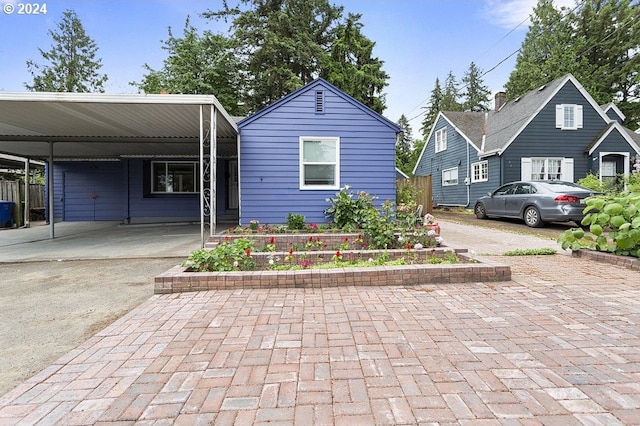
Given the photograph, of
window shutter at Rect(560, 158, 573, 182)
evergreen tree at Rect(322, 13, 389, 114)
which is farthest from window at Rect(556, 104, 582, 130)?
evergreen tree at Rect(322, 13, 389, 114)

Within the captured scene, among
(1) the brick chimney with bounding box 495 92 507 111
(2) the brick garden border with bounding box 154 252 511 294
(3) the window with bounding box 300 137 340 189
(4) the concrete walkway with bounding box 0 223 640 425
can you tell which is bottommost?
(4) the concrete walkway with bounding box 0 223 640 425

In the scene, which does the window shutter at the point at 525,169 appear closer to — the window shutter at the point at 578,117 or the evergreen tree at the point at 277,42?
the window shutter at the point at 578,117

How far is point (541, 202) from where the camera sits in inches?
348

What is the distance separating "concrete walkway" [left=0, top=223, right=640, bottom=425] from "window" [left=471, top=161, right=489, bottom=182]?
509 inches

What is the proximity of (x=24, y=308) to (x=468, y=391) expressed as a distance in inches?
161

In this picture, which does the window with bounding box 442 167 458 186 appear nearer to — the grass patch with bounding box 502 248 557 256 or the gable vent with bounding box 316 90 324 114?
the gable vent with bounding box 316 90 324 114

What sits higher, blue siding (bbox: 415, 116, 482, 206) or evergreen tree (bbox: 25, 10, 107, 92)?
evergreen tree (bbox: 25, 10, 107, 92)

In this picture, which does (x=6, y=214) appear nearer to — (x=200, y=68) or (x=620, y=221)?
(x=200, y=68)

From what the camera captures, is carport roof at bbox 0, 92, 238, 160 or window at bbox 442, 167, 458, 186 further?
window at bbox 442, 167, 458, 186

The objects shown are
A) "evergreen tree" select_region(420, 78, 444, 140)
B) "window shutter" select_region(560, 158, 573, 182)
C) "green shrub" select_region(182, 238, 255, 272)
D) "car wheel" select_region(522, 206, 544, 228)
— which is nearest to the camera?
"green shrub" select_region(182, 238, 255, 272)

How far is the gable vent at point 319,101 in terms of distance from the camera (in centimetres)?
758

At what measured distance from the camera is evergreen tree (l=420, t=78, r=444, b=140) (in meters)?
39.4

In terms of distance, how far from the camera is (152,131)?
773 centimetres

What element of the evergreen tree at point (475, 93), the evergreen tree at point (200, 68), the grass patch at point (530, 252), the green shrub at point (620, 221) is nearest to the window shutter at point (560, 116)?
the green shrub at point (620, 221)
